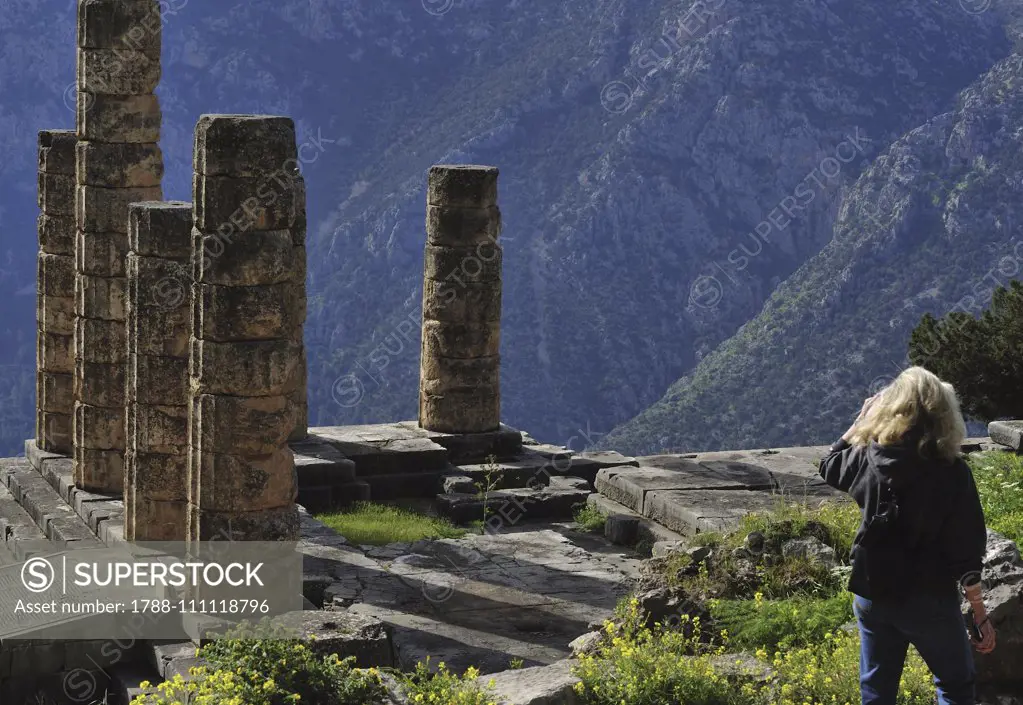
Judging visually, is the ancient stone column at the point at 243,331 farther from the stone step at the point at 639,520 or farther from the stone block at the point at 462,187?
the stone block at the point at 462,187

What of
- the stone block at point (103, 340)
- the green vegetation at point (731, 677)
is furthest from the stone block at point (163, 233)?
the green vegetation at point (731, 677)

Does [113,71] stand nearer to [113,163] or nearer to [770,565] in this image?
[113,163]

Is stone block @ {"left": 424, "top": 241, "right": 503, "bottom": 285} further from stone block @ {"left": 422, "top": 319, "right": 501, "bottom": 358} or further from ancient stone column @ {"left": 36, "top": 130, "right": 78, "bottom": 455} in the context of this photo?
ancient stone column @ {"left": 36, "top": 130, "right": 78, "bottom": 455}

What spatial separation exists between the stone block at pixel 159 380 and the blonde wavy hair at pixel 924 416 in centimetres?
716

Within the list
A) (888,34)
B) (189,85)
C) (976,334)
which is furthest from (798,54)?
(976,334)

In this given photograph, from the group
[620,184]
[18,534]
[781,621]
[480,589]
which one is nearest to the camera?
[781,621]

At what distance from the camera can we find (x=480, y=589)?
11414 millimetres

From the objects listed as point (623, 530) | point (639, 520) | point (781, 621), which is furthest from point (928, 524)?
point (639, 520)

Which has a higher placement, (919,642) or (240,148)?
(240,148)

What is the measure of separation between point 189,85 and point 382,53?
37.9 ft

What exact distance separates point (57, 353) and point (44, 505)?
233 cm

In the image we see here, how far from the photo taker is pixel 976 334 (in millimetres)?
19156

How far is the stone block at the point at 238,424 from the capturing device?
9.71m

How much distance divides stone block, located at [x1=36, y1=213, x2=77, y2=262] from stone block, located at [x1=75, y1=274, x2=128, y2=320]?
162 centimetres
